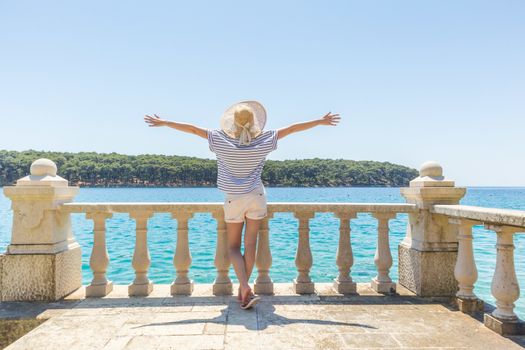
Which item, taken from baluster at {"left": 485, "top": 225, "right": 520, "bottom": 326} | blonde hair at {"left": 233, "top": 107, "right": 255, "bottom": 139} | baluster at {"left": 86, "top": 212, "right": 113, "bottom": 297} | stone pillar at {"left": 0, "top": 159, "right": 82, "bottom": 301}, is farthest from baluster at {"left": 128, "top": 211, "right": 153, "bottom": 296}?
baluster at {"left": 485, "top": 225, "right": 520, "bottom": 326}

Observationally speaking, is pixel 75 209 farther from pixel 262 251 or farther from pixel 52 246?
pixel 262 251

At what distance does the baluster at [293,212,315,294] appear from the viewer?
450 cm

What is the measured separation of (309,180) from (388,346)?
112936 mm

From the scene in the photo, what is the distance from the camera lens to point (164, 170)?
345 feet

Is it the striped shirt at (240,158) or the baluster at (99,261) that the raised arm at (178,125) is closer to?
the striped shirt at (240,158)

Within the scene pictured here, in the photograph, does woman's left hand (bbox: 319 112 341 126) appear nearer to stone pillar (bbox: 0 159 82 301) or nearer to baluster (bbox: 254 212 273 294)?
baluster (bbox: 254 212 273 294)

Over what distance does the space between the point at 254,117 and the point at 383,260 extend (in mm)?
2493

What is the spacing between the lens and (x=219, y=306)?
3.99 meters

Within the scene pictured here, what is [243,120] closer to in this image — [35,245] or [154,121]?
[154,121]

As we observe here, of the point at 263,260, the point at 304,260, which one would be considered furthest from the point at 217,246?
the point at 304,260

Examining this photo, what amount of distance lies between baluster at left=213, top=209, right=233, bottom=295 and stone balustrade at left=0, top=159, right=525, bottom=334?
0.01 metres

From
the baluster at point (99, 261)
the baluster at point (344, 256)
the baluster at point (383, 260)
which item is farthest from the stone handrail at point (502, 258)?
the baluster at point (99, 261)

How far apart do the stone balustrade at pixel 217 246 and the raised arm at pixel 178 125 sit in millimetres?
932

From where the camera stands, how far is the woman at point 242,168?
3760 mm
